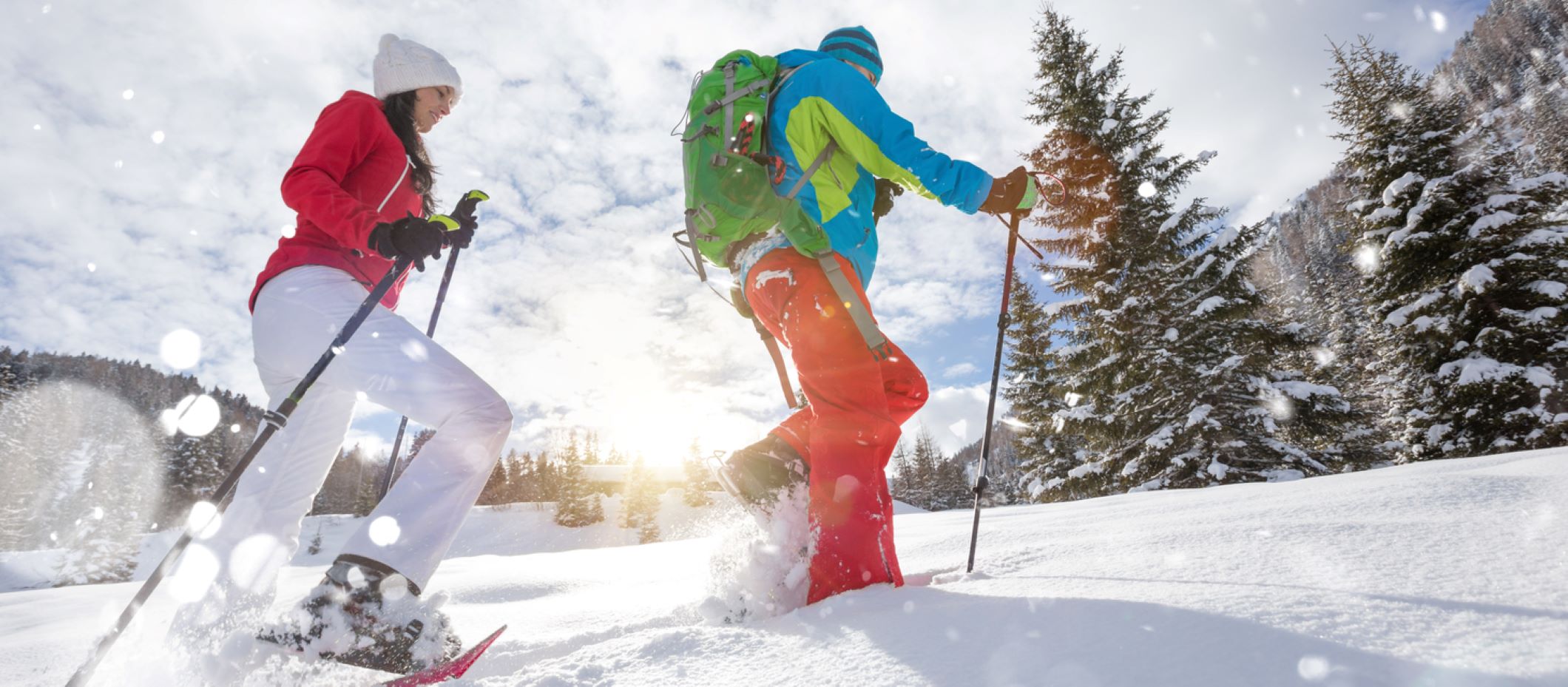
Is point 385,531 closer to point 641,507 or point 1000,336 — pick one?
point 1000,336

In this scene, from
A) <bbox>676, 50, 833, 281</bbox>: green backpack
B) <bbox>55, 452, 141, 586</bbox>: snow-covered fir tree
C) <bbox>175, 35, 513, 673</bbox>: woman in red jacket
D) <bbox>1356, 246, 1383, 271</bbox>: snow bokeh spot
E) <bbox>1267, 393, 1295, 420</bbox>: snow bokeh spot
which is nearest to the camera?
<bbox>175, 35, 513, 673</bbox>: woman in red jacket

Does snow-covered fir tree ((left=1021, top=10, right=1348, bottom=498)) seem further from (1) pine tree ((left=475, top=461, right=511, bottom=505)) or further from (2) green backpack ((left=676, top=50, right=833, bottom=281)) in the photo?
(1) pine tree ((left=475, top=461, right=511, bottom=505))

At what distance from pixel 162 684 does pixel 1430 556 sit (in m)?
2.91

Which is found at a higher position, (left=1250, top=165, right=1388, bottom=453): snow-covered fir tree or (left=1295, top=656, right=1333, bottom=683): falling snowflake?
(left=1250, top=165, right=1388, bottom=453): snow-covered fir tree

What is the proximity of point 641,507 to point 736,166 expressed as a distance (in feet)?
170

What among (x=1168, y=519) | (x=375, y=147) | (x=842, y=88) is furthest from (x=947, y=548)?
(x=375, y=147)

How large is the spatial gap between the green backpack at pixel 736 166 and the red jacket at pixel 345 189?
111 cm

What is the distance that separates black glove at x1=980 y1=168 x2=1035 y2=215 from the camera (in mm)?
2482

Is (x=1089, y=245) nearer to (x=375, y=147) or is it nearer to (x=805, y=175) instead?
(x=805, y=175)

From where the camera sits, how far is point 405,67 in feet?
8.21

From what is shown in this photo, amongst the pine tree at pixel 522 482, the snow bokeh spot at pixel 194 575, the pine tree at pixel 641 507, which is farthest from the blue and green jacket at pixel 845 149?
the pine tree at pixel 522 482

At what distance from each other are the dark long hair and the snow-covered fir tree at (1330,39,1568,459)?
16.5 meters

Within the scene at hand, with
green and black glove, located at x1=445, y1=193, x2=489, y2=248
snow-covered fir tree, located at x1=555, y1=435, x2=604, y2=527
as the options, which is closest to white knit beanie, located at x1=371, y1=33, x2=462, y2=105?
green and black glove, located at x1=445, y1=193, x2=489, y2=248

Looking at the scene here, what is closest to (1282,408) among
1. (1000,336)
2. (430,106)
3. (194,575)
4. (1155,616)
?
(1000,336)
